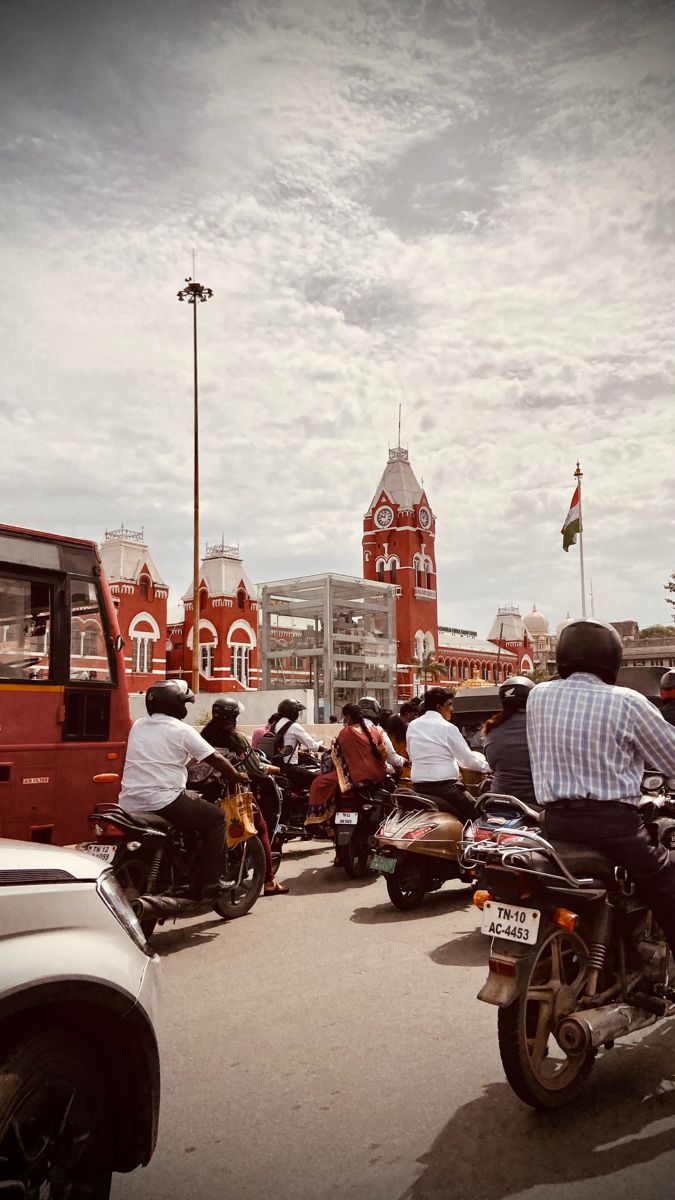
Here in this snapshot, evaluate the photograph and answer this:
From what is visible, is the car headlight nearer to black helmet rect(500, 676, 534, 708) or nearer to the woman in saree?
black helmet rect(500, 676, 534, 708)

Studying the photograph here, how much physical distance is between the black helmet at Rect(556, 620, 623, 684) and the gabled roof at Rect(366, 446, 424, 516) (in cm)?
7442

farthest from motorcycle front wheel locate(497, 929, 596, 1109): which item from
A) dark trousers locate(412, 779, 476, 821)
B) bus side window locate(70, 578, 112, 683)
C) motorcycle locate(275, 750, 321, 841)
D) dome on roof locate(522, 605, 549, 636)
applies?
dome on roof locate(522, 605, 549, 636)

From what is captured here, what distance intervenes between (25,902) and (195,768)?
4.78 metres

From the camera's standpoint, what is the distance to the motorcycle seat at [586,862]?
3566mm

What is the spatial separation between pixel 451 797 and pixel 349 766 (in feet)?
5.42

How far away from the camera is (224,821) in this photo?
6375mm

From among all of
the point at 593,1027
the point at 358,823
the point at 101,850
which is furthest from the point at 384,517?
the point at 593,1027

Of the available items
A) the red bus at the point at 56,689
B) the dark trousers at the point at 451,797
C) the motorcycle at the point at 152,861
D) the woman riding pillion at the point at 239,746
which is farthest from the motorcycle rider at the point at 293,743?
the motorcycle at the point at 152,861

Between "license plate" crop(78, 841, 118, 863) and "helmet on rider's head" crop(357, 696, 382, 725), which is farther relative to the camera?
"helmet on rider's head" crop(357, 696, 382, 725)

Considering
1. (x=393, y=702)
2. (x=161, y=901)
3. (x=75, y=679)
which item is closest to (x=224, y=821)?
(x=161, y=901)

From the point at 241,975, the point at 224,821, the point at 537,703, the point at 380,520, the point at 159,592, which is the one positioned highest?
the point at 380,520

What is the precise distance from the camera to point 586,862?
358 cm

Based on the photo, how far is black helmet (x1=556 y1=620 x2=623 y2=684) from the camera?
3871mm

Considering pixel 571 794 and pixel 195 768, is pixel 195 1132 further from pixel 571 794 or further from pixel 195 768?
pixel 195 768
